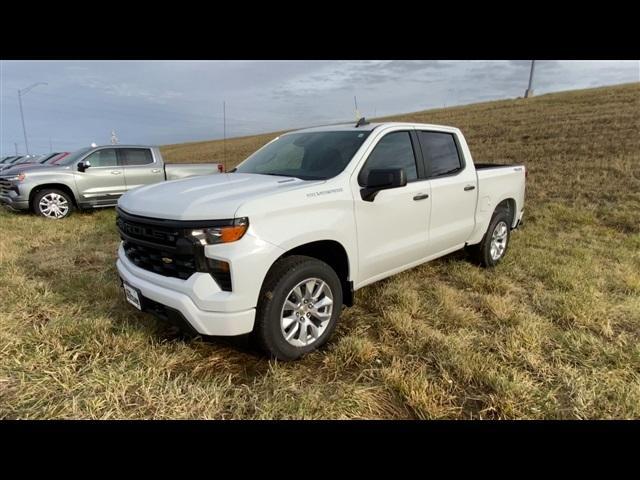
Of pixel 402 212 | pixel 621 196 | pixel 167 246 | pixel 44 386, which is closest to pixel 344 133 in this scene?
pixel 402 212

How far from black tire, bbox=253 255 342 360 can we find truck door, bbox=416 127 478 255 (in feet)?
5.21

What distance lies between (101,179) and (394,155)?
298 inches

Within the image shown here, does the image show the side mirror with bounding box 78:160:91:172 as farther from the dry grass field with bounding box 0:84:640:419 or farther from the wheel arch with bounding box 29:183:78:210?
the dry grass field with bounding box 0:84:640:419

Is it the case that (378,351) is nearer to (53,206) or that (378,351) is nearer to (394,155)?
(394,155)

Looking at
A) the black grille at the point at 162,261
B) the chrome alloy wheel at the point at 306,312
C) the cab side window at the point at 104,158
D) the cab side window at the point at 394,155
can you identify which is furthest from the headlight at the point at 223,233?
the cab side window at the point at 104,158

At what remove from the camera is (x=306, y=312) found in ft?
9.75

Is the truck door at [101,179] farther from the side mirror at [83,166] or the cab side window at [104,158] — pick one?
the side mirror at [83,166]

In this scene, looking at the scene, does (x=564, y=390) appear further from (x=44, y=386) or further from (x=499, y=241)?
(x=44, y=386)

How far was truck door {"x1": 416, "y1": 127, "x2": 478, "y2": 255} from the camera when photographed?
3.99 m

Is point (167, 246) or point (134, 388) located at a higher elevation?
point (167, 246)

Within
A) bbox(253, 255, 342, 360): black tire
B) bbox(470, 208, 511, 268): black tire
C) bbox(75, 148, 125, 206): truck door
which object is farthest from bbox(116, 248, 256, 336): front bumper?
bbox(75, 148, 125, 206): truck door

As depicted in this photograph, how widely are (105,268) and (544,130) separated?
1876 cm

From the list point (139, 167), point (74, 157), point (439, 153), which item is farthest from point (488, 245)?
point (74, 157)

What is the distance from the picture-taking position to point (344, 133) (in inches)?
A: 148
